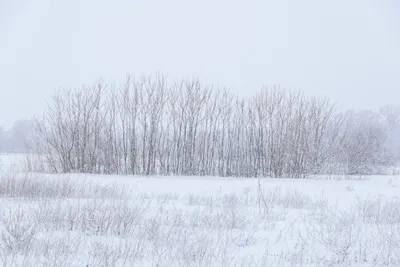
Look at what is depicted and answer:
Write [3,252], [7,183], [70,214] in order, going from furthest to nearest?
[7,183] < [70,214] < [3,252]

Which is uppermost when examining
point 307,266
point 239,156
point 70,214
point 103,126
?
point 103,126

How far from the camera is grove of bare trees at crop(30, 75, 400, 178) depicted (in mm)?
19359

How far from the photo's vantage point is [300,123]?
20.5 m

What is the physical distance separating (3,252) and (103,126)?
628 inches

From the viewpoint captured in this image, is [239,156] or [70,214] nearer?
[70,214]

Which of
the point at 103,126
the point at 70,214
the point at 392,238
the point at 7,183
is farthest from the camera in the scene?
the point at 103,126

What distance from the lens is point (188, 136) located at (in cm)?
2025

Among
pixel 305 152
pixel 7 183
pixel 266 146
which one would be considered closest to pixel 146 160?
pixel 266 146

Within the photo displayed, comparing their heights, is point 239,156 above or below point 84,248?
above

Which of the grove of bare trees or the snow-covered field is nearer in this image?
the snow-covered field

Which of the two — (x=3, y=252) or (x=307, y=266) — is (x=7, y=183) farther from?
(x=307, y=266)

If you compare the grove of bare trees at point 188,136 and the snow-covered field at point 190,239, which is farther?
the grove of bare trees at point 188,136

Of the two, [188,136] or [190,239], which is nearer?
[190,239]

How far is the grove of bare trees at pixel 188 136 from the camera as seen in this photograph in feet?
63.5
